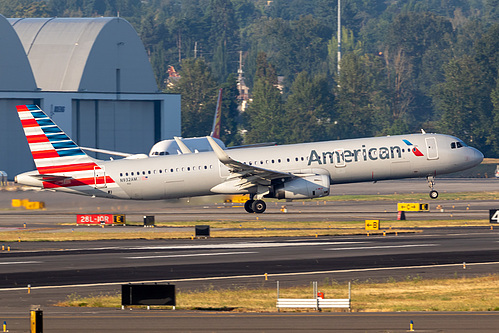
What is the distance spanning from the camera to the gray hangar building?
9894 cm

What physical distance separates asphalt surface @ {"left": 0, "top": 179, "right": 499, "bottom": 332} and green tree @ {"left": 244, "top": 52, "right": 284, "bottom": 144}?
Answer: 91930mm

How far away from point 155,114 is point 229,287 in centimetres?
7888

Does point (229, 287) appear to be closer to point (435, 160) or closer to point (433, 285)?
point (433, 285)

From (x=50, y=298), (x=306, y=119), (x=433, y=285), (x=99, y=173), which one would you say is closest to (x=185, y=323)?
(x=50, y=298)

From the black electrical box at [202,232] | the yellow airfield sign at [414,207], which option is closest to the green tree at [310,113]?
the yellow airfield sign at [414,207]

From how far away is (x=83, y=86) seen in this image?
10375 cm

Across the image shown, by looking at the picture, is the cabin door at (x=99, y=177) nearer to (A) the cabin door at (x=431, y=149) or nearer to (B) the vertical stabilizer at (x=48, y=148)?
(B) the vertical stabilizer at (x=48, y=148)

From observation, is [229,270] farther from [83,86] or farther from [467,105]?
[467,105]

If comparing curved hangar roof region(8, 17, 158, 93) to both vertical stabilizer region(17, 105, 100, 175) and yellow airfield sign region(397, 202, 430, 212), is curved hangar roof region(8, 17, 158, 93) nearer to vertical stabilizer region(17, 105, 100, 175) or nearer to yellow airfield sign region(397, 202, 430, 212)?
vertical stabilizer region(17, 105, 100, 175)

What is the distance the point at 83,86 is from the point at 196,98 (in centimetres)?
6360

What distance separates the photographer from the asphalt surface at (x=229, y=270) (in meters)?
26.3

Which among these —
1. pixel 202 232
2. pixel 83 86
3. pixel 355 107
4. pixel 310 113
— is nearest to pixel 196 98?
pixel 310 113

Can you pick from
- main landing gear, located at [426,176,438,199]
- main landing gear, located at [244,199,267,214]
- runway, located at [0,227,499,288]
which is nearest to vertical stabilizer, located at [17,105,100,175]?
main landing gear, located at [244,199,267,214]

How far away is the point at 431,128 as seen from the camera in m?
160
